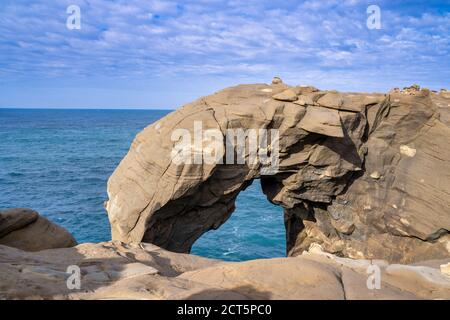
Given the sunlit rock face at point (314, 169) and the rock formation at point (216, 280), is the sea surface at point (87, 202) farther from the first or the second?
the rock formation at point (216, 280)

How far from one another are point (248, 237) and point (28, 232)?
21.8 meters

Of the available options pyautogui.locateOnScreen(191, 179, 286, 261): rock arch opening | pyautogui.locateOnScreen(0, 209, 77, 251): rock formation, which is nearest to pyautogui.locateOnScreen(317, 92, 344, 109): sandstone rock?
pyautogui.locateOnScreen(0, 209, 77, 251): rock formation

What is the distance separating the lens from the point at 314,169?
57.2 feet

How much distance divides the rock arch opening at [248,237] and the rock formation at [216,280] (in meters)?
18.2

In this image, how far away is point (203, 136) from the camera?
1518 cm

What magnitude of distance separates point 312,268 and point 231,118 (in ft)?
31.2

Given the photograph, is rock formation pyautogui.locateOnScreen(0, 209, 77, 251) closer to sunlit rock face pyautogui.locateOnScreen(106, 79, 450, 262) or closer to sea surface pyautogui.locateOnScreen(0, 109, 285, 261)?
sunlit rock face pyautogui.locateOnScreen(106, 79, 450, 262)

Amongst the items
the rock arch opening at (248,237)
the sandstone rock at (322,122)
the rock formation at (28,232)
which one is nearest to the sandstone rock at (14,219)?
the rock formation at (28,232)

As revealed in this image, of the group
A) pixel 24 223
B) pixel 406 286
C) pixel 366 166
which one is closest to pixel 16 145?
pixel 24 223

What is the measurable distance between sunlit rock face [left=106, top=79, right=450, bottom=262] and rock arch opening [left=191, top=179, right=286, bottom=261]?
30.7ft

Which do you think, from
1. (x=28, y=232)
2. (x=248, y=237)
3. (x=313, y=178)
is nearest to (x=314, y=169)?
(x=313, y=178)

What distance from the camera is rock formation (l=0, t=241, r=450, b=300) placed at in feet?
21.1

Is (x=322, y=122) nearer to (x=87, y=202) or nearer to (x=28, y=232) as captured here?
(x=28, y=232)

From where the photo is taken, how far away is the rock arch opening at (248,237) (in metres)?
27.2
